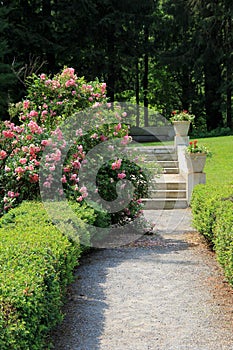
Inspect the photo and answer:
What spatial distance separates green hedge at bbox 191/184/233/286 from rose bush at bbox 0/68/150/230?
1.10m

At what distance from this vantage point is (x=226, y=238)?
17.4 feet

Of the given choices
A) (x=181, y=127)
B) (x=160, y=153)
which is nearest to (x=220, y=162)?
(x=181, y=127)

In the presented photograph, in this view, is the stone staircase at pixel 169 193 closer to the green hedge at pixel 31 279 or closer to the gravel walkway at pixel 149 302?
the gravel walkway at pixel 149 302

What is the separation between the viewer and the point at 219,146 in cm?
1662

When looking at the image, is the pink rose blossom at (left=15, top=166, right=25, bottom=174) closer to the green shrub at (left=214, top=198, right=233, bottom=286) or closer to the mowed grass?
the green shrub at (left=214, top=198, right=233, bottom=286)

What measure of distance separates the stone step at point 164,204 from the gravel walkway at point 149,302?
11.6 ft

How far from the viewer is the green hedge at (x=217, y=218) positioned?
17.2 feet

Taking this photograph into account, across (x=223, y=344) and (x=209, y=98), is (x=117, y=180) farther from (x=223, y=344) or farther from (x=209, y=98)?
(x=209, y=98)

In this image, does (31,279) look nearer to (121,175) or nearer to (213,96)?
(121,175)

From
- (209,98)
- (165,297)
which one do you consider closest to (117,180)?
(165,297)

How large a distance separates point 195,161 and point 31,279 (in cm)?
749

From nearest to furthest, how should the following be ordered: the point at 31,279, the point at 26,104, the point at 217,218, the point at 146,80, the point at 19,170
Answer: the point at 31,279, the point at 217,218, the point at 19,170, the point at 26,104, the point at 146,80

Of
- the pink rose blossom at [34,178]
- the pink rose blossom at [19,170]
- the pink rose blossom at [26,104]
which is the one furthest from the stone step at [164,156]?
the pink rose blossom at [19,170]

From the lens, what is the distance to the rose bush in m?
7.39
